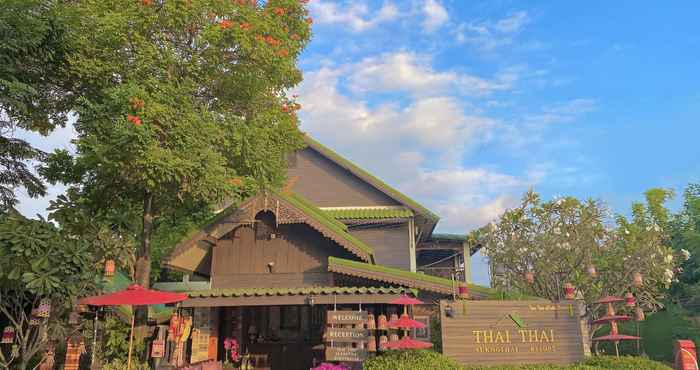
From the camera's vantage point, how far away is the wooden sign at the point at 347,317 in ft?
40.5

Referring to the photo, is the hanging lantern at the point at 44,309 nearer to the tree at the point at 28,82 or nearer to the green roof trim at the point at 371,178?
the tree at the point at 28,82

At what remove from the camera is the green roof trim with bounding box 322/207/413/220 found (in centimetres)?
2008

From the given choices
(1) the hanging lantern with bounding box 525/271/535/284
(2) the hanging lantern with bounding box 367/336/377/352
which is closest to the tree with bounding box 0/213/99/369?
(2) the hanging lantern with bounding box 367/336/377/352

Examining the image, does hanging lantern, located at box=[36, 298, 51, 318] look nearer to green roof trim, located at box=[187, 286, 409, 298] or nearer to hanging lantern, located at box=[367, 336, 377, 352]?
green roof trim, located at box=[187, 286, 409, 298]

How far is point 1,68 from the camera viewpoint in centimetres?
1045

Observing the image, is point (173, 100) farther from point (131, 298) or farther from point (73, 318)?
point (73, 318)

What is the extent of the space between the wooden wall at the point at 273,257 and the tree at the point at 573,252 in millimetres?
6298

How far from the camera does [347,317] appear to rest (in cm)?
1240

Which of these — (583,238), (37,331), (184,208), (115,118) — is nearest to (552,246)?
(583,238)

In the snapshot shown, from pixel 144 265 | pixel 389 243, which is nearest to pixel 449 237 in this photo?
pixel 389 243

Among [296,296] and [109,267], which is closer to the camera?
[109,267]

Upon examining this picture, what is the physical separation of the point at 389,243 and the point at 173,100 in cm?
1150

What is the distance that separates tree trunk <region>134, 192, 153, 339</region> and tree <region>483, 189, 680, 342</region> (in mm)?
11399

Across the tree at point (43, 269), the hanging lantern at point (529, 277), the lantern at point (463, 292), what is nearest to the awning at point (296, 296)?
the lantern at point (463, 292)
